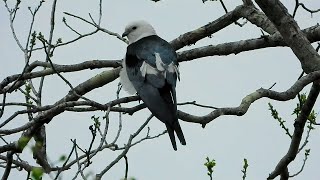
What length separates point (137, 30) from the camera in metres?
5.73

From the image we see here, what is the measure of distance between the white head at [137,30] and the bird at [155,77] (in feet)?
1.90

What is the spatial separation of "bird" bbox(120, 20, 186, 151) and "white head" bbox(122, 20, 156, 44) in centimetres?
58

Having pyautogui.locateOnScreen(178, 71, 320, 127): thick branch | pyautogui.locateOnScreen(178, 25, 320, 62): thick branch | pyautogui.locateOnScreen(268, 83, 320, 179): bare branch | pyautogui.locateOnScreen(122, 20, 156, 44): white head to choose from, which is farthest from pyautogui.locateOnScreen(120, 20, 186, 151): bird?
pyautogui.locateOnScreen(268, 83, 320, 179): bare branch

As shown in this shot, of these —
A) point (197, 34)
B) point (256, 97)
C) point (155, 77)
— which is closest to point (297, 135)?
point (256, 97)

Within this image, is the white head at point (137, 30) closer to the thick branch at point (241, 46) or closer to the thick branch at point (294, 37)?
the thick branch at point (241, 46)

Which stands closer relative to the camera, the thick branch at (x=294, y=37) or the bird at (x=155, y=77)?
the thick branch at (x=294, y=37)

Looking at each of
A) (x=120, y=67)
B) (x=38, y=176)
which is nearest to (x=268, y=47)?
(x=120, y=67)

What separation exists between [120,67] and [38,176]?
10.5 ft

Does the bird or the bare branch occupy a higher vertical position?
the bird

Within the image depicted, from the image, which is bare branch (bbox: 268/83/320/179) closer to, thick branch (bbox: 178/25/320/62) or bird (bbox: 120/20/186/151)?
thick branch (bbox: 178/25/320/62)

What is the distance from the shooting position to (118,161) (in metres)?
3.23

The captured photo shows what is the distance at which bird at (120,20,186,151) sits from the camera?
3.83 m

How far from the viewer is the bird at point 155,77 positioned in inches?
151

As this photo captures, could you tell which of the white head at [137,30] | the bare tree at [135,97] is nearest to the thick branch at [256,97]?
the bare tree at [135,97]
